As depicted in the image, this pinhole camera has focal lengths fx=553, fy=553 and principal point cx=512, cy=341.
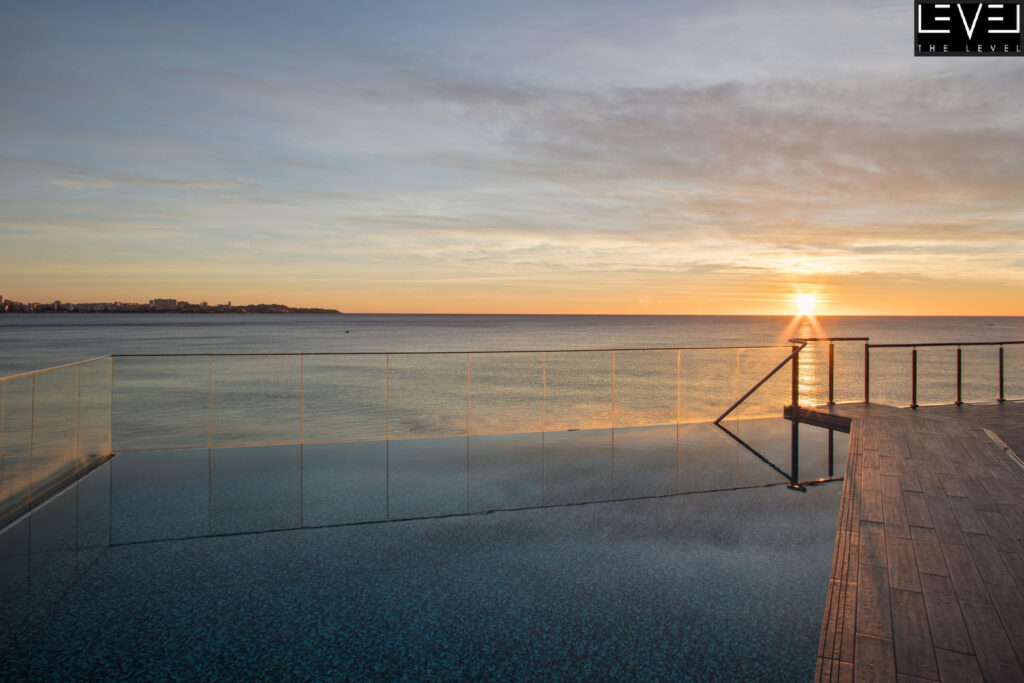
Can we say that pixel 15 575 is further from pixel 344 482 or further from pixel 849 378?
pixel 849 378

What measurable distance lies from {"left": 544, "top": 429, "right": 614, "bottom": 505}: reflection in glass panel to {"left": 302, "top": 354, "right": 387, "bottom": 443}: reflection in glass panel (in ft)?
7.53

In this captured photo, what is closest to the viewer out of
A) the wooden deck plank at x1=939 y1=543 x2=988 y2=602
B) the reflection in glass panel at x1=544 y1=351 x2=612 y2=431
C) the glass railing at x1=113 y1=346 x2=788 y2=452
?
the wooden deck plank at x1=939 y1=543 x2=988 y2=602

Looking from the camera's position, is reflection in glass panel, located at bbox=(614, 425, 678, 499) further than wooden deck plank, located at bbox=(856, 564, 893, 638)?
Yes

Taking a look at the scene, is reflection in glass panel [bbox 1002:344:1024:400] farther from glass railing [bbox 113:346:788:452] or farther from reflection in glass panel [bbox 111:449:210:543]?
reflection in glass panel [bbox 111:449:210:543]

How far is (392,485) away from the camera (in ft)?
13.4

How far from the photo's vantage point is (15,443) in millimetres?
3502

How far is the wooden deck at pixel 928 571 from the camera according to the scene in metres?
1.47

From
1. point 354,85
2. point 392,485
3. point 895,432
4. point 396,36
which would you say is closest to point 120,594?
point 392,485

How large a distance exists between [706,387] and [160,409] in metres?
15.4

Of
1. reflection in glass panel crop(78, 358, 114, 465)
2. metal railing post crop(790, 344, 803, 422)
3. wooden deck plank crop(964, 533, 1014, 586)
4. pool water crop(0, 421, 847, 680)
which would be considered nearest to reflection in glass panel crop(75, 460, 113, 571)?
pool water crop(0, 421, 847, 680)

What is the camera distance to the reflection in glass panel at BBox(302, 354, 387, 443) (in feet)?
28.2

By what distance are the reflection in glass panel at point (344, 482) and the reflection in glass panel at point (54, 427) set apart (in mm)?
1711

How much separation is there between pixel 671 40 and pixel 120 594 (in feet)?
26.1

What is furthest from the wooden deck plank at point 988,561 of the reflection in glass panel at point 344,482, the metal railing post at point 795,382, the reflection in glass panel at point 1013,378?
the reflection in glass panel at point 1013,378
